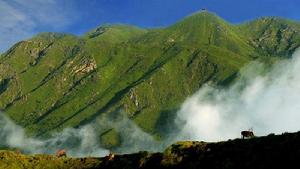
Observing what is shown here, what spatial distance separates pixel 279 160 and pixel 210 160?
1708 centimetres

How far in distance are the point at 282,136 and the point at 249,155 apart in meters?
6.13

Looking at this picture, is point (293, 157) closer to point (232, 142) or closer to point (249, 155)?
point (249, 155)

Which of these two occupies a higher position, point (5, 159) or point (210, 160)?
point (5, 159)

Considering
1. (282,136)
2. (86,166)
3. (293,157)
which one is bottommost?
(293,157)

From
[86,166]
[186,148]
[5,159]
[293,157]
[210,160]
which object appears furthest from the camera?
[5,159]

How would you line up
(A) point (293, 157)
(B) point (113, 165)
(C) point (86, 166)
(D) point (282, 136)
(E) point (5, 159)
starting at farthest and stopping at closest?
(E) point (5, 159), (C) point (86, 166), (B) point (113, 165), (D) point (282, 136), (A) point (293, 157)

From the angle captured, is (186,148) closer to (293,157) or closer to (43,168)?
(293,157)

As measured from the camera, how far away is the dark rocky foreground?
8519 cm

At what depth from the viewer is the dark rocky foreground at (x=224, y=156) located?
85.2 metres

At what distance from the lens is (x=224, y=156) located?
9688 centimetres

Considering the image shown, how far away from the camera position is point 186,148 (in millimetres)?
109625

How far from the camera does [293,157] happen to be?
81.8m

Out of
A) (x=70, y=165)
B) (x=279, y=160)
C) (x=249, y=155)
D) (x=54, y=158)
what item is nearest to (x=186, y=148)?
(x=249, y=155)

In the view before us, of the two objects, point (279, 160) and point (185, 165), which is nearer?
point (279, 160)
